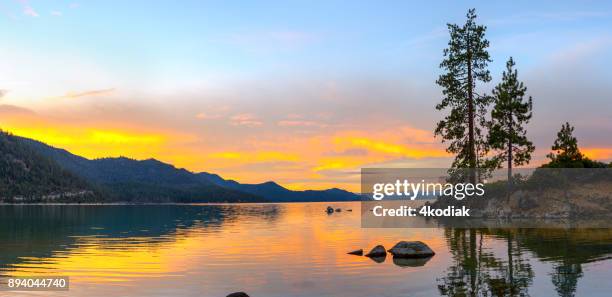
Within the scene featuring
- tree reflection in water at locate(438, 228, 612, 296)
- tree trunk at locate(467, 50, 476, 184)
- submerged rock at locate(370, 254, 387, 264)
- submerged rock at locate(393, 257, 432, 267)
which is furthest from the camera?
tree trunk at locate(467, 50, 476, 184)

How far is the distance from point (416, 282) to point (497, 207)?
61019 millimetres

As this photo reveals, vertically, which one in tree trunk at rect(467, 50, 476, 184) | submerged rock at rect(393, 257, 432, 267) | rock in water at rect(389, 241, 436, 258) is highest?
tree trunk at rect(467, 50, 476, 184)

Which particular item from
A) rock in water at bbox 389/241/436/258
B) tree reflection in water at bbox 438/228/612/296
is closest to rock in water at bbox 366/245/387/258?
rock in water at bbox 389/241/436/258

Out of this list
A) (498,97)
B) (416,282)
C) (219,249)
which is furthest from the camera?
(498,97)

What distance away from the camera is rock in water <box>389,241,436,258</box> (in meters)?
35.1

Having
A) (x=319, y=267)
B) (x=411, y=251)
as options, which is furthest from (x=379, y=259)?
(x=319, y=267)

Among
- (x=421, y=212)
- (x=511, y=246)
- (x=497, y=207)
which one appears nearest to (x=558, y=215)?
(x=497, y=207)

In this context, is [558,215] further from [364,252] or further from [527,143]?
[364,252]

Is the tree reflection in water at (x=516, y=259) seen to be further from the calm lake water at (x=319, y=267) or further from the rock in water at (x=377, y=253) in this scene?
the rock in water at (x=377, y=253)

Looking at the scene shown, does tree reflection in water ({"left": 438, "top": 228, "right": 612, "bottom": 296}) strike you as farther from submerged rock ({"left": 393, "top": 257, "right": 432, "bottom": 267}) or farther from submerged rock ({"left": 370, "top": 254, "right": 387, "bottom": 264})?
submerged rock ({"left": 370, "top": 254, "right": 387, "bottom": 264})

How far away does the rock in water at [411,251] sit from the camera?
3509cm

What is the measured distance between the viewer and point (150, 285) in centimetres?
2586

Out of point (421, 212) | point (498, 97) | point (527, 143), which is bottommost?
point (421, 212)

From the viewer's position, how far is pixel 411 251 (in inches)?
1390
